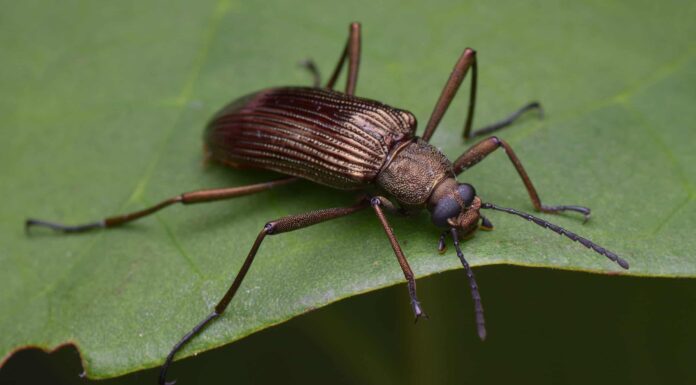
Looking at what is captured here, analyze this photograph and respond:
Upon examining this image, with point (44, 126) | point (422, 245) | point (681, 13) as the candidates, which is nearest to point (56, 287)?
point (44, 126)

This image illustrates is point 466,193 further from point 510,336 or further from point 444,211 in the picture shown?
point 510,336

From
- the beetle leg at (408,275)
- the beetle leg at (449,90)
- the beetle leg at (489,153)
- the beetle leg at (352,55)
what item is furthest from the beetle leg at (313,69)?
the beetle leg at (408,275)

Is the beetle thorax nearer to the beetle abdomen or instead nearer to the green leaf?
the beetle abdomen

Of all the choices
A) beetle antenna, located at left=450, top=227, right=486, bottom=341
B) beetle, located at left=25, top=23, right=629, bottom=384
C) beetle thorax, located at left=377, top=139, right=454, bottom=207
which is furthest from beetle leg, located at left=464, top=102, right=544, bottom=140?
beetle antenna, located at left=450, top=227, right=486, bottom=341

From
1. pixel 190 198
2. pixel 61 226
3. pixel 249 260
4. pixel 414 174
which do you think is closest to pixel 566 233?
pixel 414 174

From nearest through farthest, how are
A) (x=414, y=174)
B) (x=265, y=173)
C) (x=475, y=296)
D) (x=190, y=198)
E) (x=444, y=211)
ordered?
(x=475, y=296) < (x=444, y=211) < (x=414, y=174) < (x=190, y=198) < (x=265, y=173)

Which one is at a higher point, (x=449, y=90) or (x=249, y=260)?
(x=449, y=90)

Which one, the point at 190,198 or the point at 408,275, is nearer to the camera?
the point at 408,275
